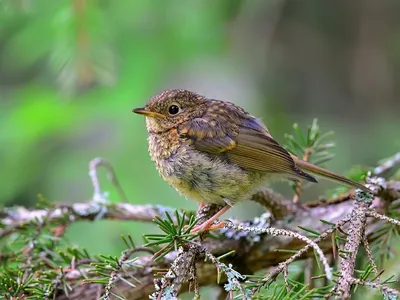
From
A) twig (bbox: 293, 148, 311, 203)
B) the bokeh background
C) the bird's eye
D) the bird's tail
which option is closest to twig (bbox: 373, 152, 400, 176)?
the bird's tail

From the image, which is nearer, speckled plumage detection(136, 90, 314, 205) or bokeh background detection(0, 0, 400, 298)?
speckled plumage detection(136, 90, 314, 205)

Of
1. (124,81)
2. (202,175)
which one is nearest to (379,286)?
(202,175)

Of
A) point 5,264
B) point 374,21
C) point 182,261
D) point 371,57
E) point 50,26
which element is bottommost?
point 5,264

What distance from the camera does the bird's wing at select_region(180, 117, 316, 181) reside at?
3.02 meters

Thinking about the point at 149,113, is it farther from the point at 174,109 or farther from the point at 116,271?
the point at 116,271

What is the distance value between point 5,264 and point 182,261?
92cm

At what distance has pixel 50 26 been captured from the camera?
13.6 ft

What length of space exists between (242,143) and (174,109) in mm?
460

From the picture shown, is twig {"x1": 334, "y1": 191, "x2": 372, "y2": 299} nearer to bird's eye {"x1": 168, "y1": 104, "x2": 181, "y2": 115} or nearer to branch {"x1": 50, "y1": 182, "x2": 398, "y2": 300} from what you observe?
branch {"x1": 50, "y1": 182, "x2": 398, "y2": 300}

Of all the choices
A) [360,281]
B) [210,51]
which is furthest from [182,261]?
[210,51]

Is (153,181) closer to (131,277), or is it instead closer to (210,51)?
(210,51)

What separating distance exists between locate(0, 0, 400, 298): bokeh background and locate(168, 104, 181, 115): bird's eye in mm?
570

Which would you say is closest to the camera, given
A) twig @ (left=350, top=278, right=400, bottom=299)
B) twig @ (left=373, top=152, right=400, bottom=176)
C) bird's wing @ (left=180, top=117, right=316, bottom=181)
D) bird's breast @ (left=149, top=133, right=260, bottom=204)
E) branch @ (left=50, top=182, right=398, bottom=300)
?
twig @ (left=350, top=278, right=400, bottom=299)

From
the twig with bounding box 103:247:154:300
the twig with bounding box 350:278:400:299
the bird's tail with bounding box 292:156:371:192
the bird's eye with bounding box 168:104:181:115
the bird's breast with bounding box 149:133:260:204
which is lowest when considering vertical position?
the twig with bounding box 103:247:154:300
